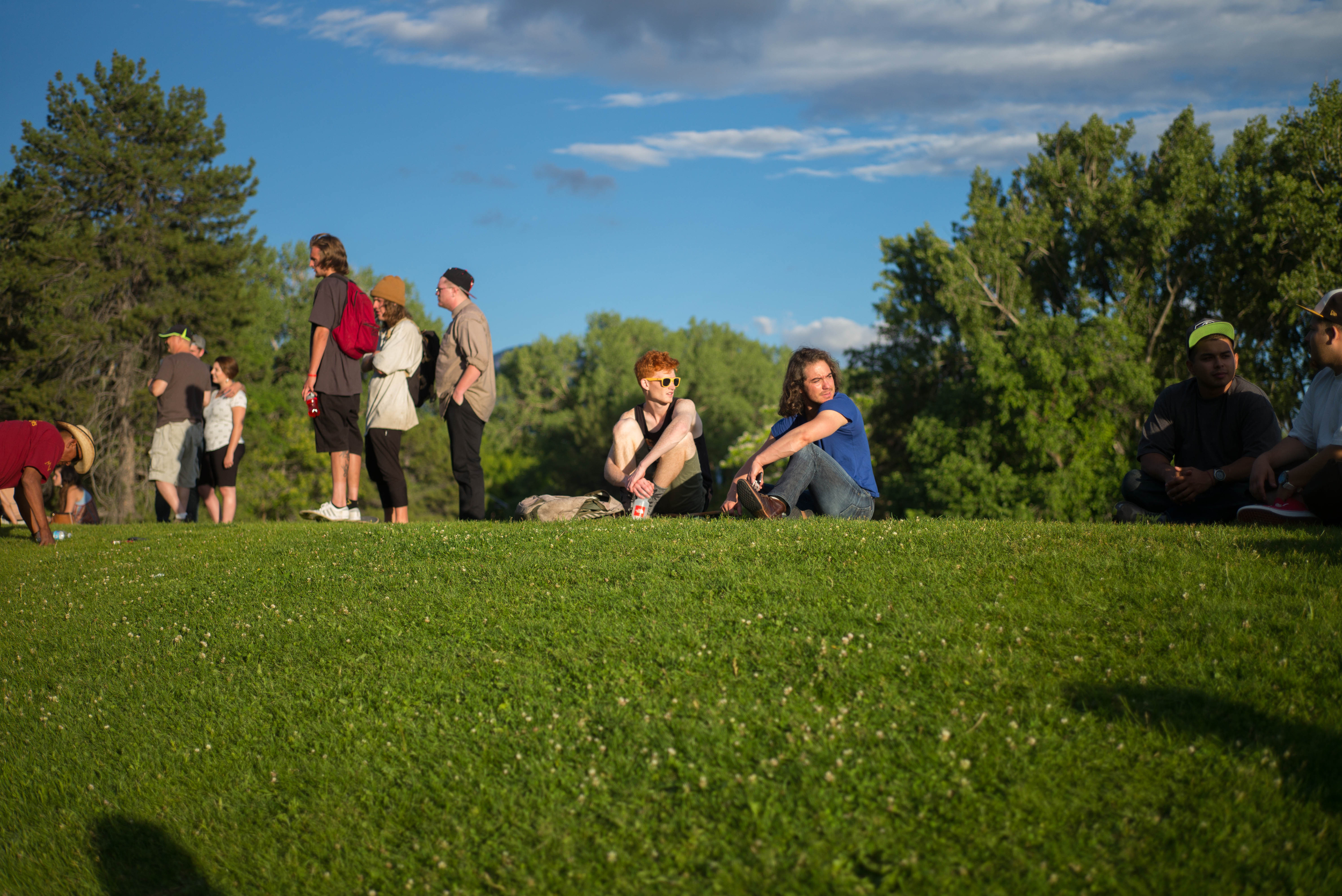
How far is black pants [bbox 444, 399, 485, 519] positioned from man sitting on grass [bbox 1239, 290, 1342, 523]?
741 centimetres

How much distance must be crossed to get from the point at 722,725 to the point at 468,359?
22.2 ft

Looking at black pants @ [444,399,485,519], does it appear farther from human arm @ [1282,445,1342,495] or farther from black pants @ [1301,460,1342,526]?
black pants @ [1301,460,1342,526]

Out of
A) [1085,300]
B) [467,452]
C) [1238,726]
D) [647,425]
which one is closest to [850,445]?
[647,425]

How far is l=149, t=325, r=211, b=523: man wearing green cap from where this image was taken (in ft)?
42.5

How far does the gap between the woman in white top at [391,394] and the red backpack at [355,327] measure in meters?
0.11

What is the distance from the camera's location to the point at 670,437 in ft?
29.1

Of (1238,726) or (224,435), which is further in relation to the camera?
(224,435)

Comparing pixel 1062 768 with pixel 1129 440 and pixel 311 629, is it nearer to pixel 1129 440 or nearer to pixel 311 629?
pixel 311 629

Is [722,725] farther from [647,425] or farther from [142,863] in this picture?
[647,425]

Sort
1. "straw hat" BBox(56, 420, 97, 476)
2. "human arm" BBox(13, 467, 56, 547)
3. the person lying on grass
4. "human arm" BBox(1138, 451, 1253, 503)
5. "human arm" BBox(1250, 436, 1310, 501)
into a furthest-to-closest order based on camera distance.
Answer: "straw hat" BBox(56, 420, 97, 476), "human arm" BBox(13, 467, 56, 547), the person lying on grass, "human arm" BBox(1138, 451, 1253, 503), "human arm" BBox(1250, 436, 1310, 501)

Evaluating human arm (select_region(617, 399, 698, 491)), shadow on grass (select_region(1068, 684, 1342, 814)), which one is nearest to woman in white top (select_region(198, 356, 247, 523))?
human arm (select_region(617, 399, 698, 491))

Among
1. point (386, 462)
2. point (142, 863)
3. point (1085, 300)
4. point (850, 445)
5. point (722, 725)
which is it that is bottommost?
point (142, 863)

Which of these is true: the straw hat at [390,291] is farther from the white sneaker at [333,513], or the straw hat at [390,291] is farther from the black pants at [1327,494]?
the black pants at [1327,494]

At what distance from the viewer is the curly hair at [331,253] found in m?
10.1
